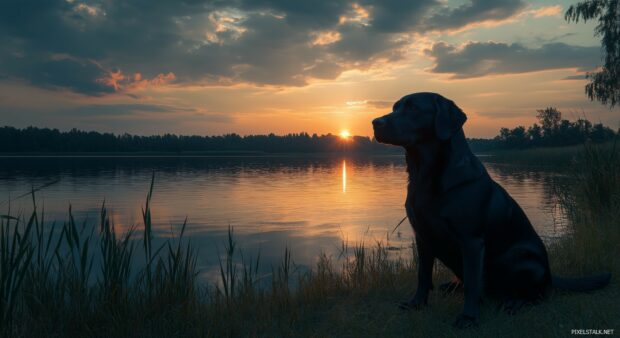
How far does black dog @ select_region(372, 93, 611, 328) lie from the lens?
3814 mm

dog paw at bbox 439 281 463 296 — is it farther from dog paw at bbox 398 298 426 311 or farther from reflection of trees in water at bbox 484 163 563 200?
reflection of trees in water at bbox 484 163 563 200

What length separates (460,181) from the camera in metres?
3.81

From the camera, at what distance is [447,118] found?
3.81 m

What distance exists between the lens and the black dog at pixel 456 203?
381cm

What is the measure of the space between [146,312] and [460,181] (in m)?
3.12

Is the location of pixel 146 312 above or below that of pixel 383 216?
above

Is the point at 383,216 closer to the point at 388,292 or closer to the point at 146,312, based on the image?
the point at 388,292

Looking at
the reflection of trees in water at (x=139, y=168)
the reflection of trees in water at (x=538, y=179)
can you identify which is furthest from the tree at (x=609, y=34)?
the reflection of trees in water at (x=139, y=168)

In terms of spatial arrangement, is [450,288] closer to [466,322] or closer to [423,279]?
[423,279]

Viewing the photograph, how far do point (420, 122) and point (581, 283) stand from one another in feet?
8.86

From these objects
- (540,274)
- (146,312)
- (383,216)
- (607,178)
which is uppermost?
(607,178)

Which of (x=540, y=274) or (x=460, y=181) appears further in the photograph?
(x=540, y=274)

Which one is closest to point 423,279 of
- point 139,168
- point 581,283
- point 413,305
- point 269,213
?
point 413,305

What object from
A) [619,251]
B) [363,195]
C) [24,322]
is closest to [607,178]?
[619,251]
